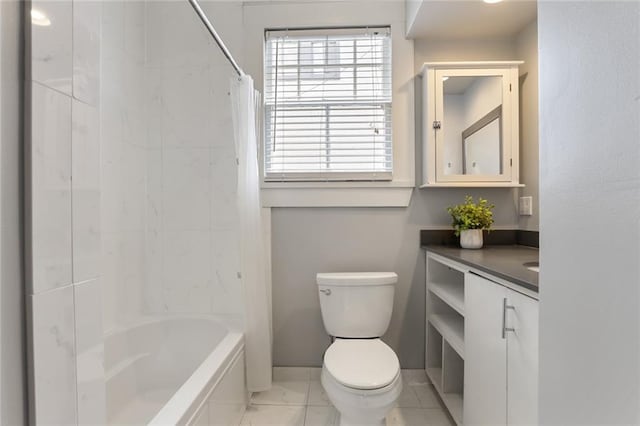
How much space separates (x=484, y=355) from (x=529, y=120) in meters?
1.43

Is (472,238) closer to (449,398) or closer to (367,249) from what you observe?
(367,249)

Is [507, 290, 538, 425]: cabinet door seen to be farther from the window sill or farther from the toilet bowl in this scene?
the window sill

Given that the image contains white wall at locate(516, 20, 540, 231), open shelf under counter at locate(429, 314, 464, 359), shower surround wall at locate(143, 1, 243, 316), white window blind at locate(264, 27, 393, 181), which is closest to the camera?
open shelf under counter at locate(429, 314, 464, 359)

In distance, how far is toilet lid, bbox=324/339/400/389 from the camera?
54.2 inches

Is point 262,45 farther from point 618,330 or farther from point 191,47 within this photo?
point 618,330

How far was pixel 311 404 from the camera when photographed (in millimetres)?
1851

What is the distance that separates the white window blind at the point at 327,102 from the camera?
216 cm

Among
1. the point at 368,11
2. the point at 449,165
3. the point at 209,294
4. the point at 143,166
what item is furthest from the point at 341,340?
the point at 368,11

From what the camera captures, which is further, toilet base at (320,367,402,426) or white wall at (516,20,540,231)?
white wall at (516,20,540,231)

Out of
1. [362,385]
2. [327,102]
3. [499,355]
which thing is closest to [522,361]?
[499,355]

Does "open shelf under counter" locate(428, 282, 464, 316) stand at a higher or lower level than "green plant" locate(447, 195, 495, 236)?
lower

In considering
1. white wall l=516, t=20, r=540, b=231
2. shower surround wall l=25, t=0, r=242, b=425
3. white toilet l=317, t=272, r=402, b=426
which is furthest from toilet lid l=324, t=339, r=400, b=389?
white wall l=516, t=20, r=540, b=231

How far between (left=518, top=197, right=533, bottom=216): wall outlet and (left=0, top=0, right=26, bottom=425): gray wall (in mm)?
2256

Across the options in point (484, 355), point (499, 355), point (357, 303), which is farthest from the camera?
point (357, 303)
